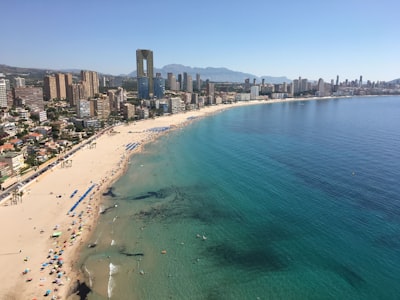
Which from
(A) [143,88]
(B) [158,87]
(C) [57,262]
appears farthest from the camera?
(B) [158,87]

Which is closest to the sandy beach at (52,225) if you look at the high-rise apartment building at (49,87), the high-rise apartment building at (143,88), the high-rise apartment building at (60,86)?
the high-rise apartment building at (49,87)

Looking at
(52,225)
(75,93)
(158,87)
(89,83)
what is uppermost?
(89,83)

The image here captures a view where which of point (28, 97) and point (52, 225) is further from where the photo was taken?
point (28, 97)

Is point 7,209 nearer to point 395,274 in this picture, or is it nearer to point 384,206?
point 395,274

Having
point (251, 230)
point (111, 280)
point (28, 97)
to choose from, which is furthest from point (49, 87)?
point (251, 230)

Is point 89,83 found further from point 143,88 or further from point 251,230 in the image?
point 251,230

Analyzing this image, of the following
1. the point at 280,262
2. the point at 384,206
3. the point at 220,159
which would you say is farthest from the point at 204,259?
the point at 220,159
